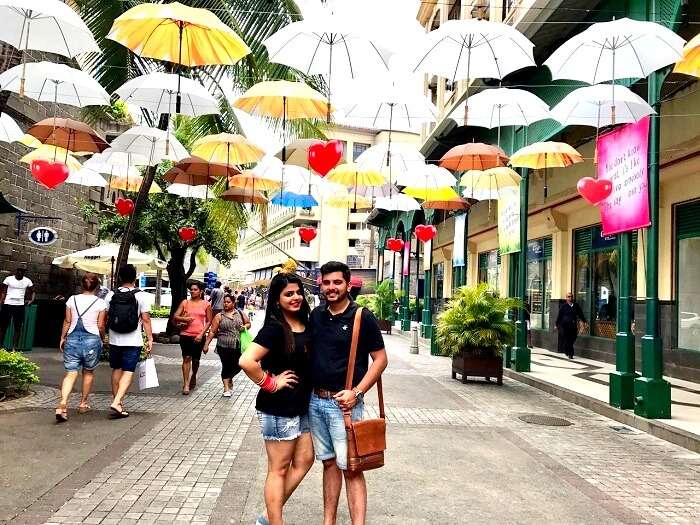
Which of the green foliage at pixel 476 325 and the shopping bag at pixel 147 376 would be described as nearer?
the shopping bag at pixel 147 376

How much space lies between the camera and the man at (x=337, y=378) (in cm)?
392

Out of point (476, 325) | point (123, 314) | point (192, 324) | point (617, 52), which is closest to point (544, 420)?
point (476, 325)

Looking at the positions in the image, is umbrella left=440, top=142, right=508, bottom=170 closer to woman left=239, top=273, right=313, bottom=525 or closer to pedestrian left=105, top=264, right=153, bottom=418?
pedestrian left=105, top=264, right=153, bottom=418

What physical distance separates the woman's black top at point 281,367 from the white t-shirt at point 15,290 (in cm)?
1215

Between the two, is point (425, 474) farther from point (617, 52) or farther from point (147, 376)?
point (617, 52)

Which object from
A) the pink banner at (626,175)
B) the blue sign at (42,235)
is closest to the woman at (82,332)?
the pink banner at (626,175)

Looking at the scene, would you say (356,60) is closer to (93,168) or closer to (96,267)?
(93,168)

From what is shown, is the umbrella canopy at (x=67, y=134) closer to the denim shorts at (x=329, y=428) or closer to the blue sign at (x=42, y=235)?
the blue sign at (x=42, y=235)

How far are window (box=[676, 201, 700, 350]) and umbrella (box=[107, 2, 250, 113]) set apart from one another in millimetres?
10355

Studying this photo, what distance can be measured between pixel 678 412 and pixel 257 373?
7.91m

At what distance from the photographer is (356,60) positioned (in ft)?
30.6

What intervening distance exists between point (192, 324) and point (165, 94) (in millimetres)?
4114

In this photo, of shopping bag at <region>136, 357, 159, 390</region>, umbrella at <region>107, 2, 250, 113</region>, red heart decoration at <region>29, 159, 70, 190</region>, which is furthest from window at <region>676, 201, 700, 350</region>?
red heart decoration at <region>29, 159, 70, 190</region>

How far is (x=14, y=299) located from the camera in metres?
14.0
